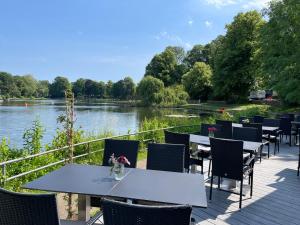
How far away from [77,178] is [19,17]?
29.0 m

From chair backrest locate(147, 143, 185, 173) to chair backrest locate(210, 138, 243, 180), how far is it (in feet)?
2.54

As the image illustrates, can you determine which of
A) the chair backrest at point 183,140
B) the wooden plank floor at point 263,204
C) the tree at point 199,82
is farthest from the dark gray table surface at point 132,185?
the tree at point 199,82

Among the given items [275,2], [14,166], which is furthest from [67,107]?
[275,2]

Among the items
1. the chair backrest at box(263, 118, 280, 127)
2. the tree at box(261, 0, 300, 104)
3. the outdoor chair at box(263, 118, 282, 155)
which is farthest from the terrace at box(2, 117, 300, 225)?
the tree at box(261, 0, 300, 104)

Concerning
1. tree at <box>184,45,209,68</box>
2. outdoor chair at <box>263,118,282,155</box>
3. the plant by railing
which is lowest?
the plant by railing

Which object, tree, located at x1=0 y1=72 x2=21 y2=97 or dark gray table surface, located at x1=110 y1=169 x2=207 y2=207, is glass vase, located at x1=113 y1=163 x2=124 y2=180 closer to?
dark gray table surface, located at x1=110 y1=169 x2=207 y2=207

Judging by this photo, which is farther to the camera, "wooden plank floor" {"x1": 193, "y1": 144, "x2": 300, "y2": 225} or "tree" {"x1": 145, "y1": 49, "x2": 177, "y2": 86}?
"tree" {"x1": 145, "y1": 49, "x2": 177, "y2": 86}

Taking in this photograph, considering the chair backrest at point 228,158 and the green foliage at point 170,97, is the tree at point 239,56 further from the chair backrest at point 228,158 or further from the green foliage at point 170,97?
the chair backrest at point 228,158

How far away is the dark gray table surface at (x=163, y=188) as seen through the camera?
2.36 meters

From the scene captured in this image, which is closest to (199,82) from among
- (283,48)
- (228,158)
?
(283,48)

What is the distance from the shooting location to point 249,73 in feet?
110

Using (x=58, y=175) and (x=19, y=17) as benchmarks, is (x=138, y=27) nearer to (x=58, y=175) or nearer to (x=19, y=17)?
(x=19, y=17)

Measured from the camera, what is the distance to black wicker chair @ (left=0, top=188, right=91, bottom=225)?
1876 millimetres

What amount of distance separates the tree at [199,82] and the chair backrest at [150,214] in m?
43.3
